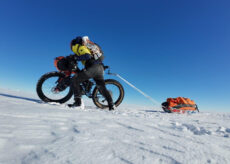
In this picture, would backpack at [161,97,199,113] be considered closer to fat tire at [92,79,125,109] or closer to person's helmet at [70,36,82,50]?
fat tire at [92,79,125,109]

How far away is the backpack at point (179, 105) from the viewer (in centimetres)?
499

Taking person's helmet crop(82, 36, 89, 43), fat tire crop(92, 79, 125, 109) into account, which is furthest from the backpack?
person's helmet crop(82, 36, 89, 43)

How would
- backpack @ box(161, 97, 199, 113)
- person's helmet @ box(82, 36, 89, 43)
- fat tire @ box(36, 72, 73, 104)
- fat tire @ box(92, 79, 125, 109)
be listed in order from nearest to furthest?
person's helmet @ box(82, 36, 89, 43), fat tire @ box(36, 72, 73, 104), backpack @ box(161, 97, 199, 113), fat tire @ box(92, 79, 125, 109)

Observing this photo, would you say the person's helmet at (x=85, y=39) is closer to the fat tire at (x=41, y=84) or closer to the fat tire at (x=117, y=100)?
the fat tire at (x=41, y=84)

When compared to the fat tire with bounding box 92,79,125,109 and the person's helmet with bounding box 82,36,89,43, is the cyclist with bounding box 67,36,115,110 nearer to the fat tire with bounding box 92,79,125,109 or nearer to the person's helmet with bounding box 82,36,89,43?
the person's helmet with bounding box 82,36,89,43

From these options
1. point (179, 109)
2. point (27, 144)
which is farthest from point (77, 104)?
point (179, 109)

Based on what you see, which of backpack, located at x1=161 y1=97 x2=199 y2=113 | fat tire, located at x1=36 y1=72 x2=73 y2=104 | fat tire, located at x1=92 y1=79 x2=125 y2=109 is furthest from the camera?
fat tire, located at x1=92 y1=79 x2=125 y2=109

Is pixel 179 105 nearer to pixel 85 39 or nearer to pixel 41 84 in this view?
pixel 85 39

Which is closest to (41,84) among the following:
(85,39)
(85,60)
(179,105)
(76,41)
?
(85,60)

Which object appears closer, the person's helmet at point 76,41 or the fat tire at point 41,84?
the person's helmet at point 76,41

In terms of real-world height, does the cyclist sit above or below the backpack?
above

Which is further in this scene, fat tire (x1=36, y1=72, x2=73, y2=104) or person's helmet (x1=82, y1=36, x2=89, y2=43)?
fat tire (x1=36, y1=72, x2=73, y2=104)

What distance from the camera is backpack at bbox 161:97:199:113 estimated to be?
499 centimetres

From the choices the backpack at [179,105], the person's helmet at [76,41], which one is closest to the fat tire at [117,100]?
the backpack at [179,105]
